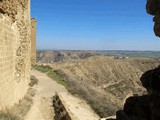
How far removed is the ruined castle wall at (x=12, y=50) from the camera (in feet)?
29.9

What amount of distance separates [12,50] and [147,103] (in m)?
7.46

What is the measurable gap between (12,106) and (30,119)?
2.74ft

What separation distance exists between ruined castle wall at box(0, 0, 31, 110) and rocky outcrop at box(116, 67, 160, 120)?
5334mm

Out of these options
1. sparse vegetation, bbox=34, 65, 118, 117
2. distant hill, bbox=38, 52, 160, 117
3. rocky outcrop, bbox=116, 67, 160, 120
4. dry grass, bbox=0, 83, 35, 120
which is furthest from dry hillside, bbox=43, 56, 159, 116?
rocky outcrop, bbox=116, 67, 160, 120

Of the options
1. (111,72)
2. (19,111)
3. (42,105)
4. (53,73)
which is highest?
(19,111)

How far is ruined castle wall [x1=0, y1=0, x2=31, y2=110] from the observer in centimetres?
911

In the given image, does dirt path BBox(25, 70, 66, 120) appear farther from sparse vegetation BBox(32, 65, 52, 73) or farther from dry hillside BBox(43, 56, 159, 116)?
dry hillside BBox(43, 56, 159, 116)

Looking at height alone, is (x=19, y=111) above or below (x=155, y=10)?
below

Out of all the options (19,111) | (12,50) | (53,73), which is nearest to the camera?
(12,50)

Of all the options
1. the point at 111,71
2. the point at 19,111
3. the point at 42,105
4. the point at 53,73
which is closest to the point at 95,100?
the point at 42,105

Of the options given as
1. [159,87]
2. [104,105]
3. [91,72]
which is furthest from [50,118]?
[91,72]

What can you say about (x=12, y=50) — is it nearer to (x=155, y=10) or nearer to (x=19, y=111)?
(x=19, y=111)

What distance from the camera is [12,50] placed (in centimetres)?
1071

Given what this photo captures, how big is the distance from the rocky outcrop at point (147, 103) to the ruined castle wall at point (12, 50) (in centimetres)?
533
